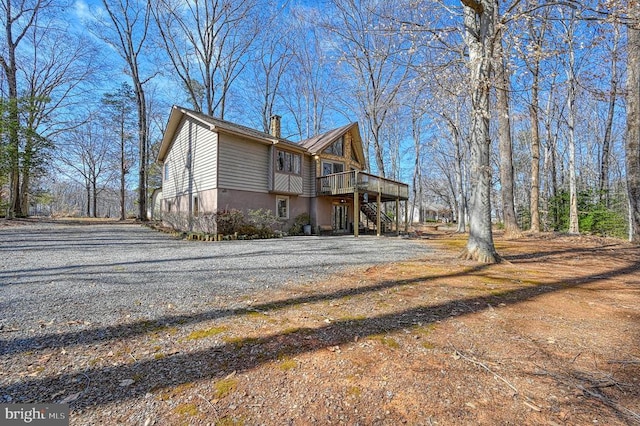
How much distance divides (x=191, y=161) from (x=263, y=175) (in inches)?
165

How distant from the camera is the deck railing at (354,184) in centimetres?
1489

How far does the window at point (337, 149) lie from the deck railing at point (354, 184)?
2139mm

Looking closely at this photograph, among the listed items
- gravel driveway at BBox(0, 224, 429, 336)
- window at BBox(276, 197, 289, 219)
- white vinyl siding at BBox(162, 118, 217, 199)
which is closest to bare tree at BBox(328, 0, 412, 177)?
window at BBox(276, 197, 289, 219)

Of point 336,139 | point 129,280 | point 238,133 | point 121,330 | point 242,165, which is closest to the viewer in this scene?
point 121,330

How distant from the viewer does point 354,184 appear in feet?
48.3

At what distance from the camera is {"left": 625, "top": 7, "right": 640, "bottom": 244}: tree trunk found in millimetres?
9312

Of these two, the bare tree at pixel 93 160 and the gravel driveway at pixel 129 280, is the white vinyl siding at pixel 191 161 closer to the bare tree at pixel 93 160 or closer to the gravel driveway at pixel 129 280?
the gravel driveway at pixel 129 280

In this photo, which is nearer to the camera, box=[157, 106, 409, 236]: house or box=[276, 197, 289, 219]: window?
box=[157, 106, 409, 236]: house

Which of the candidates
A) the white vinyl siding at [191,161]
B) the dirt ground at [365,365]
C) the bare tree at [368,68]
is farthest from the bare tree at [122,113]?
the dirt ground at [365,365]

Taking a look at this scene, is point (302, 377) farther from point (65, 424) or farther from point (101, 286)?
point (101, 286)

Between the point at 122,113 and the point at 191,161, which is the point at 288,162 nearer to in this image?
the point at 191,161

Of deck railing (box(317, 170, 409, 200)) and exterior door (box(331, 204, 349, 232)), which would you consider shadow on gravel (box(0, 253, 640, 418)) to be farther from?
exterior door (box(331, 204, 349, 232))

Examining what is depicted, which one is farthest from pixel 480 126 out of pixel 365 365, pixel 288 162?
pixel 288 162

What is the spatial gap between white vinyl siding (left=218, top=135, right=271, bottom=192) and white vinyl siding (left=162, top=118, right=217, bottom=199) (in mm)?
430
